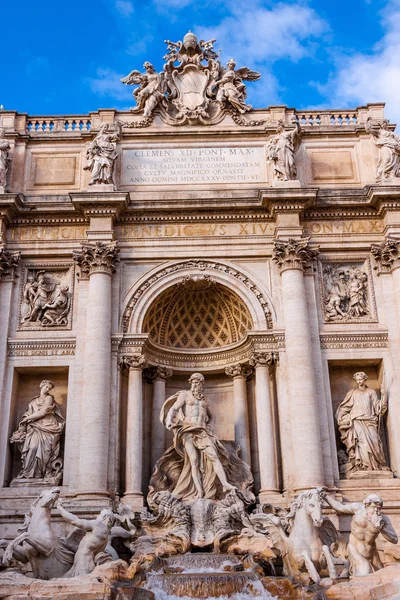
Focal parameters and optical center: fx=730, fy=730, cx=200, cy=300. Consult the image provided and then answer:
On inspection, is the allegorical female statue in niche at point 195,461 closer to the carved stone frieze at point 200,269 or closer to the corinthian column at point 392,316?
the carved stone frieze at point 200,269

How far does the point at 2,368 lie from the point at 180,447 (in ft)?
16.3

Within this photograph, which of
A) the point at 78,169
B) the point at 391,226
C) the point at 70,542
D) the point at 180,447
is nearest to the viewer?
the point at 70,542

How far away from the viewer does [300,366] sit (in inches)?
708

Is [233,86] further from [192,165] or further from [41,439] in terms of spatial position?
[41,439]

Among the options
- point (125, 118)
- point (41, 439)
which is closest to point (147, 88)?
point (125, 118)

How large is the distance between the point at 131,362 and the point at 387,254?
734 cm

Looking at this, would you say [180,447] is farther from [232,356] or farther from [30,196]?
[30,196]

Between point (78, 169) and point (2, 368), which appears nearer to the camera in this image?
point (2, 368)

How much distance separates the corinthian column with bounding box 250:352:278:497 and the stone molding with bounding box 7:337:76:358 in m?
4.76

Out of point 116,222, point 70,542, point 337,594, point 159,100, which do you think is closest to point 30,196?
point 116,222

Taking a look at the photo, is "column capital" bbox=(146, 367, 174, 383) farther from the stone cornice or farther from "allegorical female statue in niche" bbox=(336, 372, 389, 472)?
"allegorical female statue in niche" bbox=(336, 372, 389, 472)

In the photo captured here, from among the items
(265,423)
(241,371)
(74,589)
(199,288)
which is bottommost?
(74,589)

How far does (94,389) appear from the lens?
1778 cm

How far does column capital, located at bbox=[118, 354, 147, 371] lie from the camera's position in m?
18.5
